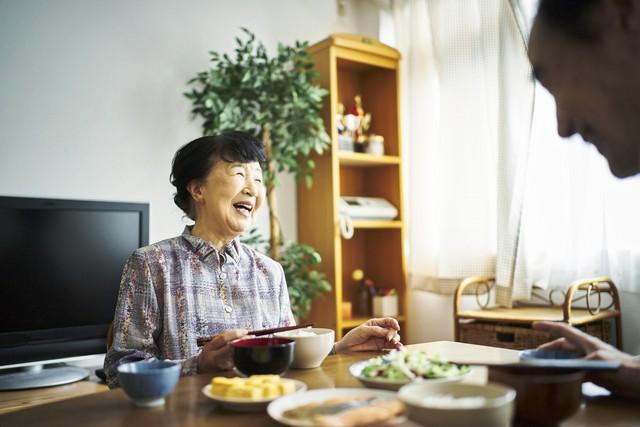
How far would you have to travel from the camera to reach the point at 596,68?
0.72 metres

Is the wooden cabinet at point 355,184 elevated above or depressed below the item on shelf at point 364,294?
above

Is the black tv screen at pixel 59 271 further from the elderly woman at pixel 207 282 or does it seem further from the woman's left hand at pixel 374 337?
the woman's left hand at pixel 374 337

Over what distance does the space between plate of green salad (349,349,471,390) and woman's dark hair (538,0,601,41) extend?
51cm

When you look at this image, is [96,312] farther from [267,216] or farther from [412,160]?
[412,160]

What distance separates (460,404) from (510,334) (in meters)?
1.86

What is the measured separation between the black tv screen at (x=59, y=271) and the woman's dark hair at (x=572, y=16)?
2088 mm

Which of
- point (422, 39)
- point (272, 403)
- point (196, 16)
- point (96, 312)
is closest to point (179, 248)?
point (272, 403)

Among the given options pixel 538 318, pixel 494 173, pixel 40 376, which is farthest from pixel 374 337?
pixel 494 173

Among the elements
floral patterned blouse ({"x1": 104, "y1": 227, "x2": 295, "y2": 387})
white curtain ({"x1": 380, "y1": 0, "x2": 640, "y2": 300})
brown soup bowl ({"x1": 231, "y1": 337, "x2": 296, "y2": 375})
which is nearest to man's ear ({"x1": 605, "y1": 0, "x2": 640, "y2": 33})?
brown soup bowl ({"x1": 231, "y1": 337, "x2": 296, "y2": 375})

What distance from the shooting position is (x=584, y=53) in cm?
72

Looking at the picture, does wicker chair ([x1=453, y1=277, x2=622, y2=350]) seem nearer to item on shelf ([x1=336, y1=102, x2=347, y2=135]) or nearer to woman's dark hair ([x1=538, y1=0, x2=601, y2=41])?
item on shelf ([x1=336, y1=102, x2=347, y2=135])

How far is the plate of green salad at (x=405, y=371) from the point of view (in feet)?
2.87

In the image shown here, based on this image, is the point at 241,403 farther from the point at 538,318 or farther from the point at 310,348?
the point at 538,318

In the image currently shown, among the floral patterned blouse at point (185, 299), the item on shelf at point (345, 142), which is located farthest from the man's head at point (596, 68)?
the item on shelf at point (345, 142)
